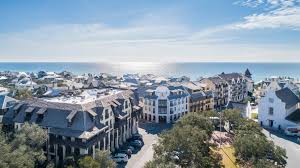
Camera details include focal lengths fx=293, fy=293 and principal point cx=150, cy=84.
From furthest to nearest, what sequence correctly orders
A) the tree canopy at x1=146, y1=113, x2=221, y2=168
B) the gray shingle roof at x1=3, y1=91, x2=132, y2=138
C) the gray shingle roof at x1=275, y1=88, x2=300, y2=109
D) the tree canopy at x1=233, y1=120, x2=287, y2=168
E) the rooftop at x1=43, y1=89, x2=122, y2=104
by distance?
the gray shingle roof at x1=275, y1=88, x2=300, y2=109, the rooftop at x1=43, y1=89, x2=122, y2=104, the gray shingle roof at x1=3, y1=91, x2=132, y2=138, the tree canopy at x1=146, y1=113, x2=221, y2=168, the tree canopy at x1=233, y1=120, x2=287, y2=168

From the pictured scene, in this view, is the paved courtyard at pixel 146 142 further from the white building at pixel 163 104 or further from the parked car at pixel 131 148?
the white building at pixel 163 104

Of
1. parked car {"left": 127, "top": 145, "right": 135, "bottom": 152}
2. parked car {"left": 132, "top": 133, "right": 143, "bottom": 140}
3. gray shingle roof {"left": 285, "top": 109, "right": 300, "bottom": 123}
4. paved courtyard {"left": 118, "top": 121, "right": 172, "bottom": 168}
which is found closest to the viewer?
paved courtyard {"left": 118, "top": 121, "right": 172, "bottom": 168}

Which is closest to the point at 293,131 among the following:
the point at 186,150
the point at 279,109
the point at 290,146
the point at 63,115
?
the point at 279,109

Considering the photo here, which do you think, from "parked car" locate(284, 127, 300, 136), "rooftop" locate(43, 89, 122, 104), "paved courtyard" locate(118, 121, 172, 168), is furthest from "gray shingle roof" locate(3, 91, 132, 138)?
"parked car" locate(284, 127, 300, 136)

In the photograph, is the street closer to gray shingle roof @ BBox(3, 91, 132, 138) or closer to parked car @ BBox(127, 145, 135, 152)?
parked car @ BBox(127, 145, 135, 152)

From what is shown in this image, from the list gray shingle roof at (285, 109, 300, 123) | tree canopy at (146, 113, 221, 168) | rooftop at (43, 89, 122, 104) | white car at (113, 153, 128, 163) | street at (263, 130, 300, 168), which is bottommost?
street at (263, 130, 300, 168)

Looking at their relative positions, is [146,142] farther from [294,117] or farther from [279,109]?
[294,117]
